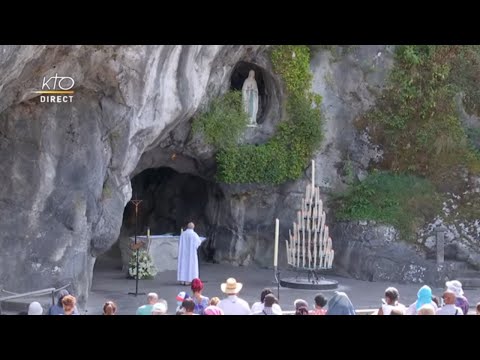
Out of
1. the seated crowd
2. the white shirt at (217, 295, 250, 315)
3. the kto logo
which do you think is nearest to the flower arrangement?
the kto logo

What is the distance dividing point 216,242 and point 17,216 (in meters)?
8.04

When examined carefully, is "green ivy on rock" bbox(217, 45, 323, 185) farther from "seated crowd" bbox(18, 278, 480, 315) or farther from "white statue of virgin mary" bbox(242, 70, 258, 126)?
"seated crowd" bbox(18, 278, 480, 315)

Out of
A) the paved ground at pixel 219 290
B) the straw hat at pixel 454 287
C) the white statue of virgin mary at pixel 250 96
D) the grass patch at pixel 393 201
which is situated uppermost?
the white statue of virgin mary at pixel 250 96

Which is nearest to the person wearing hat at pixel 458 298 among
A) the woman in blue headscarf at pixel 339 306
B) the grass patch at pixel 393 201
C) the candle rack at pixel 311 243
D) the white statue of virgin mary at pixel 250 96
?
the woman in blue headscarf at pixel 339 306

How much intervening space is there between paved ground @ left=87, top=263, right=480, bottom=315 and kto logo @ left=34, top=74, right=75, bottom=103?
3313 millimetres

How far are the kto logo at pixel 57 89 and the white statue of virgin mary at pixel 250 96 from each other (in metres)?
6.62

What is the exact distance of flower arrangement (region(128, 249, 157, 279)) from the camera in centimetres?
1753

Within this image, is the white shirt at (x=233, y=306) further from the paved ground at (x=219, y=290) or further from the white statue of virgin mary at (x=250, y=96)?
the white statue of virgin mary at (x=250, y=96)

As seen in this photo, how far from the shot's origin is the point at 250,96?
1958 cm

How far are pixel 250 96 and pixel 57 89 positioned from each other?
288 inches

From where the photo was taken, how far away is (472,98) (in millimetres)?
19844

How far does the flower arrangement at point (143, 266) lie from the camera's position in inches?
690
